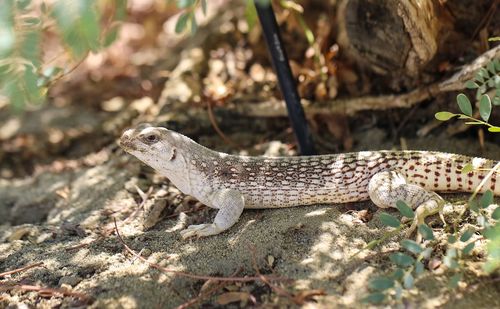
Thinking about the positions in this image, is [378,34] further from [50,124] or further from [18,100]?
[50,124]

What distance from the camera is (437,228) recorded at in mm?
3414

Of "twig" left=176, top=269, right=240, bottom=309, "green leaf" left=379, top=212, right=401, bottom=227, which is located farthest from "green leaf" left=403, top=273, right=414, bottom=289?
"twig" left=176, top=269, right=240, bottom=309

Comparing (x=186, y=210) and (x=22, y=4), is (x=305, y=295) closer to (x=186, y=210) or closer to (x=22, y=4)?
(x=186, y=210)

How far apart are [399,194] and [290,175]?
0.78m

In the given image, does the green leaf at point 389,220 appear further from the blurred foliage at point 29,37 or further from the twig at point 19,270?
the twig at point 19,270

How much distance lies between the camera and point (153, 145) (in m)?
3.81

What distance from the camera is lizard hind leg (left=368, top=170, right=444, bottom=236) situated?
341cm

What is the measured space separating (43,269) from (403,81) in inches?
128

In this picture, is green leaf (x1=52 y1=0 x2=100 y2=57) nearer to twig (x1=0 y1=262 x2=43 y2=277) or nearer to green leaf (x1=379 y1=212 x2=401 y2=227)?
twig (x1=0 y1=262 x2=43 y2=277)

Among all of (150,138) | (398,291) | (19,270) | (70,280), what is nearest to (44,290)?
(70,280)

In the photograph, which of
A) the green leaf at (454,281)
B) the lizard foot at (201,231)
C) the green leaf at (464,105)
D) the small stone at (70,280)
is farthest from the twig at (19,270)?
the green leaf at (464,105)

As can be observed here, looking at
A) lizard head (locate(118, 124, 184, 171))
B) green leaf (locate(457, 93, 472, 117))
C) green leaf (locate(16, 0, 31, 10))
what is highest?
green leaf (locate(16, 0, 31, 10))

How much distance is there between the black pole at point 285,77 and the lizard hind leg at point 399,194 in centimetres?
91

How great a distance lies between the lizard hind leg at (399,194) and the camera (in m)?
3.41
